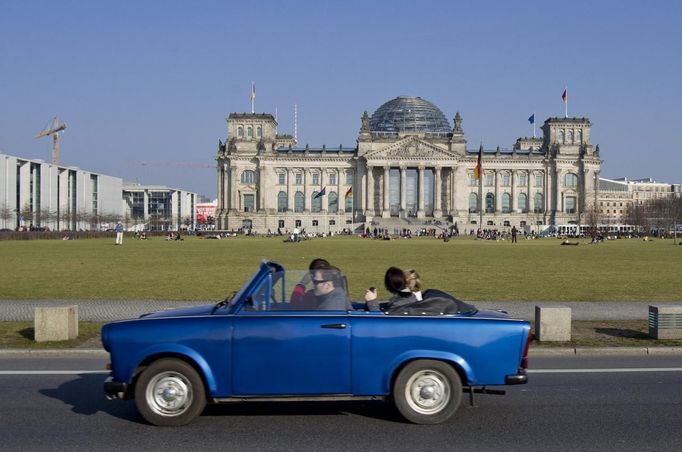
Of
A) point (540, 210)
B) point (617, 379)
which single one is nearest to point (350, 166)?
point (540, 210)


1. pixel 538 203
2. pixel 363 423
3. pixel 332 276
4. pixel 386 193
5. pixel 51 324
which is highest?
pixel 386 193

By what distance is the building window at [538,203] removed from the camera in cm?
16950

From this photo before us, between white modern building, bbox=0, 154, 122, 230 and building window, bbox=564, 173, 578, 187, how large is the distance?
102508 mm

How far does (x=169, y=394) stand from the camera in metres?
9.08

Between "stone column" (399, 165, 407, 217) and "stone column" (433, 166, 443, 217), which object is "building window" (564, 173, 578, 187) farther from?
"stone column" (399, 165, 407, 217)

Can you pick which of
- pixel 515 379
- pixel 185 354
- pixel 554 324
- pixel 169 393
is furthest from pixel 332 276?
pixel 554 324

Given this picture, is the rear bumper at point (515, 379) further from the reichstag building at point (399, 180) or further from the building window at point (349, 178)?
the building window at point (349, 178)

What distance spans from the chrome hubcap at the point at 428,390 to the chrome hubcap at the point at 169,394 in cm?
263

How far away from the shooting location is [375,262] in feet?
143

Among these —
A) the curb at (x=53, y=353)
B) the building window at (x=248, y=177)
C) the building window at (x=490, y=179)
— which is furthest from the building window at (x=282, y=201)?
the curb at (x=53, y=353)

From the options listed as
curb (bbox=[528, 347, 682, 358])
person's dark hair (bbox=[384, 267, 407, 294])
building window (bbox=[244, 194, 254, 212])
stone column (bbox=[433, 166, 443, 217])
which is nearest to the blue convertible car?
person's dark hair (bbox=[384, 267, 407, 294])

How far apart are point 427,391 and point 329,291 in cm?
171

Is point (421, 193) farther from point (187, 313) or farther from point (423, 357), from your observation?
point (423, 357)

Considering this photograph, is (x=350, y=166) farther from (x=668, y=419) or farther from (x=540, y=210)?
(x=668, y=419)
